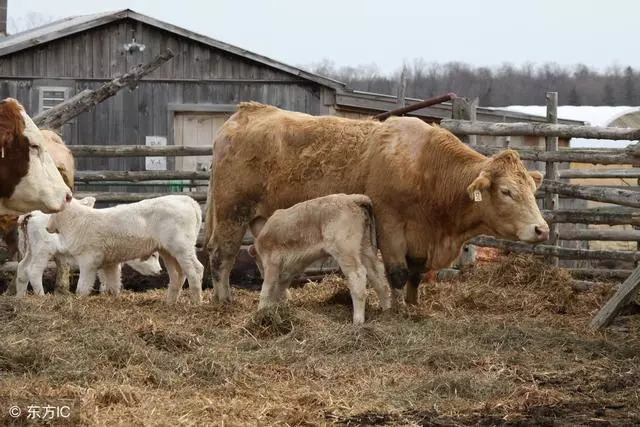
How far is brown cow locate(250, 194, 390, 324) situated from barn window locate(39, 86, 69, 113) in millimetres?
12231

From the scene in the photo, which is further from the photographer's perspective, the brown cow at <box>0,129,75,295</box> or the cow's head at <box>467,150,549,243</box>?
the brown cow at <box>0,129,75,295</box>

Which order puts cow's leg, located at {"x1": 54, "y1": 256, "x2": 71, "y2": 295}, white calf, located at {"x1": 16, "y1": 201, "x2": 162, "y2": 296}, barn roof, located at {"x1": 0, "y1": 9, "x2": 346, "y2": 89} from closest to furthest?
white calf, located at {"x1": 16, "y1": 201, "x2": 162, "y2": 296}, cow's leg, located at {"x1": 54, "y1": 256, "x2": 71, "y2": 295}, barn roof, located at {"x1": 0, "y1": 9, "x2": 346, "y2": 89}

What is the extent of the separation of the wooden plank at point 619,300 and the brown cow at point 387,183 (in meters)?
0.86

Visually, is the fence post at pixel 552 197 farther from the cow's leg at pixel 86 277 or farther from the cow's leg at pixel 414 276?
the cow's leg at pixel 86 277

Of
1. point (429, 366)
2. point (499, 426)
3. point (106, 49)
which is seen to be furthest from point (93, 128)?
point (499, 426)

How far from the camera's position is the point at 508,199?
9.97 meters

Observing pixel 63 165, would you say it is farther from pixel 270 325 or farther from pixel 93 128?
pixel 93 128

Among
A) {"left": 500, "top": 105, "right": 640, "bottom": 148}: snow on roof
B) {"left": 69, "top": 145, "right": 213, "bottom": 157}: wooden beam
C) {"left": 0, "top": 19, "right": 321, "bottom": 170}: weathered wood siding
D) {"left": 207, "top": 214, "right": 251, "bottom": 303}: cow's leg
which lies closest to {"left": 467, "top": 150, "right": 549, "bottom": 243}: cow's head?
{"left": 207, "top": 214, "right": 251, "bottom": 303}: cow's leg

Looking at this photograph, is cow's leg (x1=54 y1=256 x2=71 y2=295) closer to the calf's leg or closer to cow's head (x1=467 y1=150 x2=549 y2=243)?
the calf's leg

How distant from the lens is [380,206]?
34.1 ft

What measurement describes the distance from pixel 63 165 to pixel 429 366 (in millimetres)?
6767

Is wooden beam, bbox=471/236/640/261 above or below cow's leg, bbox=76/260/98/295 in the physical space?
above

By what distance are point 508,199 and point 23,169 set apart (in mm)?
4407

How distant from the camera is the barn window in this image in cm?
2152
